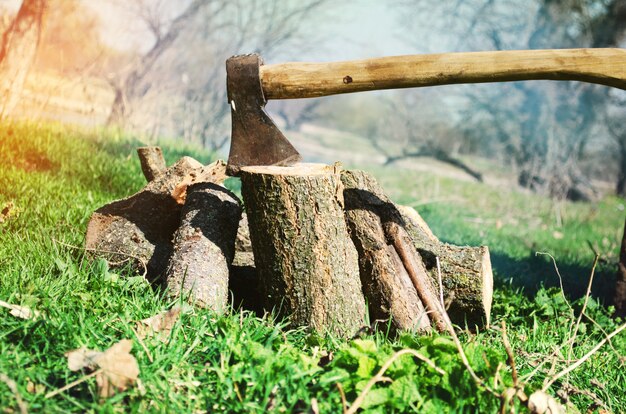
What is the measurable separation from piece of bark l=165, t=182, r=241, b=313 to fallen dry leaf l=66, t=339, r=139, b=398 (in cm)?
67

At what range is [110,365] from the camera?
1922 mm

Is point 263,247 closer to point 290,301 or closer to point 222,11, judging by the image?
point 290,301

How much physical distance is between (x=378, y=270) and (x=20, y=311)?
176cm

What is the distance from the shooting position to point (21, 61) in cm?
503

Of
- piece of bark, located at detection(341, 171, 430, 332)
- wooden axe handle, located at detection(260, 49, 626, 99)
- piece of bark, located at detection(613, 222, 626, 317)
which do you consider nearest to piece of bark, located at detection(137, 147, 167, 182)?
wooden axe handle, located at detection(260, 49, 626, 99)

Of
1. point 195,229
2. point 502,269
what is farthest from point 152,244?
point 502,269

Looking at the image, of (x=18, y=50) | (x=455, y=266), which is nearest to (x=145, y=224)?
(x=455, y=266)

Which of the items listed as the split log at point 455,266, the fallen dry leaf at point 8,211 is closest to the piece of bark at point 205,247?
the split log at point 455,266

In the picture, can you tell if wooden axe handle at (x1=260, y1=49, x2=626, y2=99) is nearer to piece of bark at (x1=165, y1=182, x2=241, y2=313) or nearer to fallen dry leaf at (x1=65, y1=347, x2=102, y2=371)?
piece of bark at (x1=165, y1=182, x2=241, y2=313)

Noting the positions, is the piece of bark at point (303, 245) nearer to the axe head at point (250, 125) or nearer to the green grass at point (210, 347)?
the green grass at point (210, 347)

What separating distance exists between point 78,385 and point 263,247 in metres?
1.15

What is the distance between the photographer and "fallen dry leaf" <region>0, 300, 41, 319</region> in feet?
7.38

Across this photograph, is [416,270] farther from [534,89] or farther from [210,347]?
[534,89]

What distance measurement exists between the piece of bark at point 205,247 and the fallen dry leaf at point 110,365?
2.19 feet
